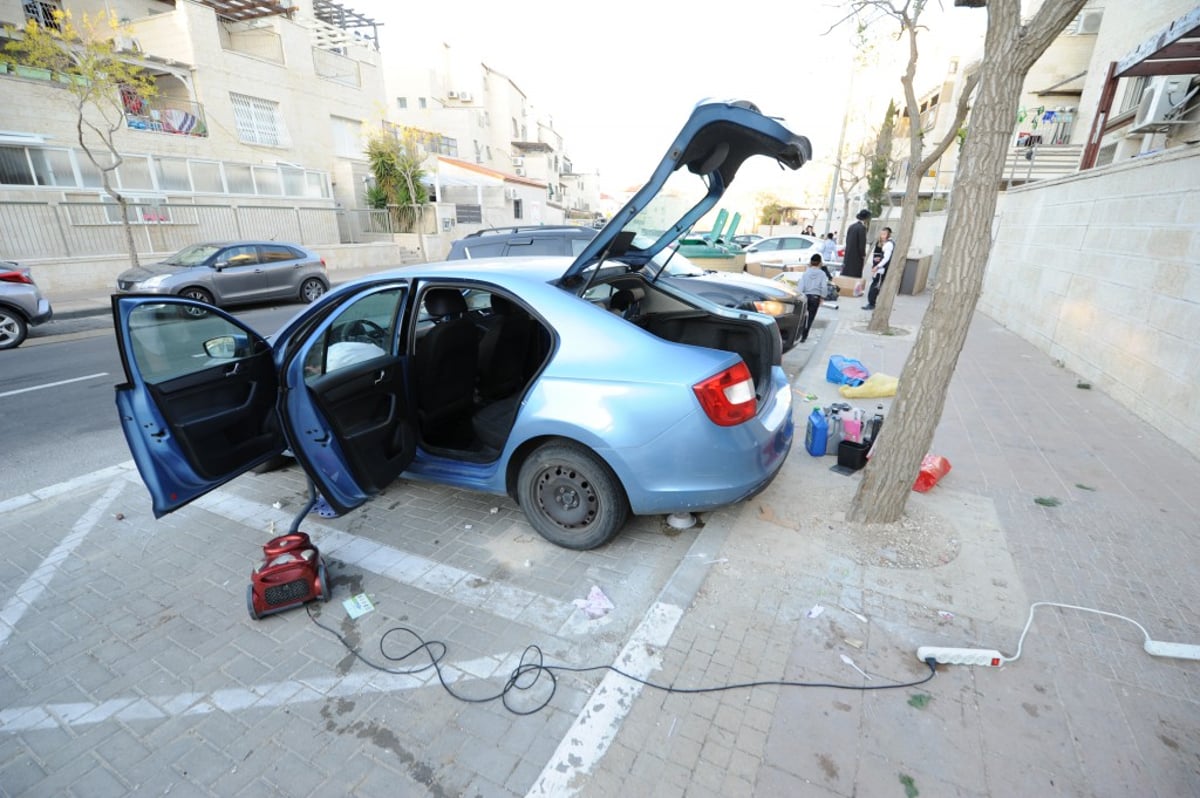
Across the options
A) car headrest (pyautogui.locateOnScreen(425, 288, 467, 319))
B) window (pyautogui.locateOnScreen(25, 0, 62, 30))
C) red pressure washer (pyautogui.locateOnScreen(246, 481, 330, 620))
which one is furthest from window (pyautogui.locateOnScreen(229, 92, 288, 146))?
red pressure washer (pyautogui.locateOnScreen(246, 481, 330, 620))

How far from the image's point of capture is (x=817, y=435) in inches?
173

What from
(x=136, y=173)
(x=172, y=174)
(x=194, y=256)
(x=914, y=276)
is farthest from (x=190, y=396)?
(x=172, y=174)

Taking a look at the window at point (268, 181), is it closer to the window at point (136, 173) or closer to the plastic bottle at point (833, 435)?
the window at point (136, 173)

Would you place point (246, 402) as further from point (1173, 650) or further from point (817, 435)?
point (1173, 650)

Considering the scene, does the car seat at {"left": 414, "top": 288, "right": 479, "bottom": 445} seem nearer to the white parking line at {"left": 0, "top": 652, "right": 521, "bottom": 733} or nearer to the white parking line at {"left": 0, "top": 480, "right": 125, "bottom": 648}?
the white parking line at {"left": 0, "top": 652, "right": 521, "bottom": 733}

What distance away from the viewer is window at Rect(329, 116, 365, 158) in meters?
23.1

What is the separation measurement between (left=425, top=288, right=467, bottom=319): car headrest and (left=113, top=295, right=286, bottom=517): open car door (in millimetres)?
1055

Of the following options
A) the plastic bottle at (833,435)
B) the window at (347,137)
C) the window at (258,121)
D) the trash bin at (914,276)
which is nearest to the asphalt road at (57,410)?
the plastic bottle at (833,435)

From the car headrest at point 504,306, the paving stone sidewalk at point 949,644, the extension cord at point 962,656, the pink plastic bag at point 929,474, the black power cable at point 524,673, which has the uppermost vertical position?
the car headrest at point 504,306

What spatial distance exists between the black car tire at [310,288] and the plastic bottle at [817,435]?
13.0 meters

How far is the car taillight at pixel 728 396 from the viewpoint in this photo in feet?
9.04

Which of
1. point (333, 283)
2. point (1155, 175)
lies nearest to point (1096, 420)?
point (1155, 175)

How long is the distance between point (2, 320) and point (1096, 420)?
48.4 feet

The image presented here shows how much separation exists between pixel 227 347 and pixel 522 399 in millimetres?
1730
